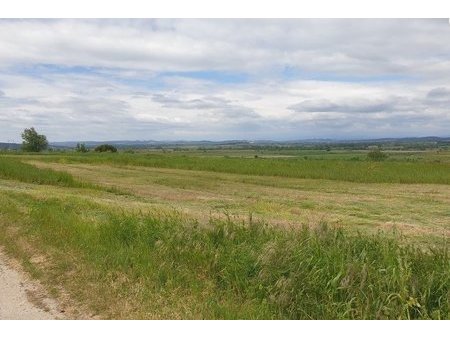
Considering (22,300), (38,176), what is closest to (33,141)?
(38,176)

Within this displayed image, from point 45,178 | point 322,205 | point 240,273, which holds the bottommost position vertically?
point 322,205

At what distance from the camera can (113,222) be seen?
9.59 m

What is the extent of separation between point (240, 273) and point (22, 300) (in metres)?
3.03

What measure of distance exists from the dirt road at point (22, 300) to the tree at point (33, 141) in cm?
11465

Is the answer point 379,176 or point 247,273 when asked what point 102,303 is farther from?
point 379,176

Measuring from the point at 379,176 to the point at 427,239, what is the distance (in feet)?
76.8

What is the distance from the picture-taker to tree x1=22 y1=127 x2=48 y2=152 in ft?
370

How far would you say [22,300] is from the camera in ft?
20.4

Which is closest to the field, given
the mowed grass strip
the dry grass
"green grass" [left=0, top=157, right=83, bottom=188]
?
the mowed grass strip

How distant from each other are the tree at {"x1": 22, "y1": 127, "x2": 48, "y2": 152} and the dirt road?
11465 cm

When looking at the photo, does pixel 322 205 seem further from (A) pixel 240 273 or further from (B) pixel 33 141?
(B) pixel 33 141

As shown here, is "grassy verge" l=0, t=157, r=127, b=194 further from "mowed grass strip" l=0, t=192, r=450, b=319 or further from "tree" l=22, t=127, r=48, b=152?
"tree" l=22, t=127, r=48, b=152

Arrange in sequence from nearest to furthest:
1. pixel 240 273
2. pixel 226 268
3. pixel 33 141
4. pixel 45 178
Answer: pixel 240 273
pixel 226 268
pixel 45 178
pixel 33 141

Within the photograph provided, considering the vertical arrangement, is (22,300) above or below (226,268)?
below
